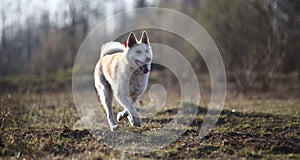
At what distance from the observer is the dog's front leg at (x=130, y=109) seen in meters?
7.80

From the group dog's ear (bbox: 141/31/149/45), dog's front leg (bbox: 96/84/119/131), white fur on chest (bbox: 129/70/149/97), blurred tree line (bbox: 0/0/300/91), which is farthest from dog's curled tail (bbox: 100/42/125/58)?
blurred tree line (bbox: 0/0/300/91)

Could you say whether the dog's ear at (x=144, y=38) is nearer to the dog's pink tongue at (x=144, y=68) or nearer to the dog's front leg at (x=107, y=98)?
the dog's pink tongue at (x=144, y=68)

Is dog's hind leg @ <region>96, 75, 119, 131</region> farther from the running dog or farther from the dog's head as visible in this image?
the dog's head

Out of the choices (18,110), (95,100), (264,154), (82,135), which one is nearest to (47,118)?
(18,110)

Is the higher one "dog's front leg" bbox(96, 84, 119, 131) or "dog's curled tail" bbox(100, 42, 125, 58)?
"dog's curled tail" bbox(100, 42, 125, 58)

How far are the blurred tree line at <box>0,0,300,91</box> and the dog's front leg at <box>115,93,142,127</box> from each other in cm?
640

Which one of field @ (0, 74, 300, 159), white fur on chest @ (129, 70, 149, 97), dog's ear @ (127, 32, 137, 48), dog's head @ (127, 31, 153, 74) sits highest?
dog's ear @ (127, 32, 137, 48)

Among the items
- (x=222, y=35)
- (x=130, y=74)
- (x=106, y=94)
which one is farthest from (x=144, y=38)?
(x=222, y=35)

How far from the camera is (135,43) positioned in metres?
8.47

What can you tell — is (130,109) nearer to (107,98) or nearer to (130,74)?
(130,74)

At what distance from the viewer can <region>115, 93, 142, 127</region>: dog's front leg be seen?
307 inches

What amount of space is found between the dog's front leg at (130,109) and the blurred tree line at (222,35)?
6.40m

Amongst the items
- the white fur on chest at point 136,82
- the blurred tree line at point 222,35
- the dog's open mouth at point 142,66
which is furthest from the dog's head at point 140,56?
the blurred tree line at point 222,35

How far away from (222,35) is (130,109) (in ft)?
57.2
